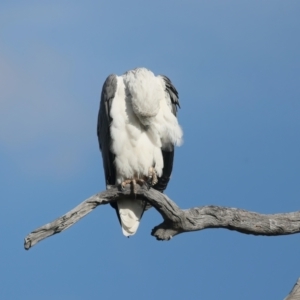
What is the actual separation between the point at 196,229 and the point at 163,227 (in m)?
0.36

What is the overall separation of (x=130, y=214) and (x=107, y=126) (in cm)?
110

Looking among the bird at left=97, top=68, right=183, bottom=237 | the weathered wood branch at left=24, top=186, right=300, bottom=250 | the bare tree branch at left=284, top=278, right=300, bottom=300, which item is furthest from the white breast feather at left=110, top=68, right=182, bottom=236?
Answer: the bare tree branch at left=284, top=278, right=300, bottom=300

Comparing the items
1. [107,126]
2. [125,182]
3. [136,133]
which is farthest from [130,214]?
[107,126]

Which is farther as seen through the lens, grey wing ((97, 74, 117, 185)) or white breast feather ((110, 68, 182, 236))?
grey wing ((97, 74, 117, 185))

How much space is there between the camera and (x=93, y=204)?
9.86 m

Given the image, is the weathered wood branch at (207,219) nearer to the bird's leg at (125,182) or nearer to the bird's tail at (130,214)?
the bird's leg at (125,182)

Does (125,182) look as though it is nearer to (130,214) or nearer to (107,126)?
(130,214)

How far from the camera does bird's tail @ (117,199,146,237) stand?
11172mm

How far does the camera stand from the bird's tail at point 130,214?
1117 centimetres

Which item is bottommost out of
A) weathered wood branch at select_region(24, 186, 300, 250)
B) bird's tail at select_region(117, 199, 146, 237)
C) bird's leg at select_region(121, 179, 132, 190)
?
weathered wood branch at select_region(24, 186, 300, 250)

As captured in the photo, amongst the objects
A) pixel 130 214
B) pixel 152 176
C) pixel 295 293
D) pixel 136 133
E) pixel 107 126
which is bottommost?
pixel 295 293

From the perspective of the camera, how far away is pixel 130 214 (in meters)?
11.2

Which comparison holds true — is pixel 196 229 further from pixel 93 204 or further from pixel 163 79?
pixel 163 79

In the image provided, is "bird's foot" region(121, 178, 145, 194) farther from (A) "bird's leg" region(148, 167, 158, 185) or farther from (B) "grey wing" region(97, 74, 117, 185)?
(B) "grey wing" region(97, 74, 117, 185)
